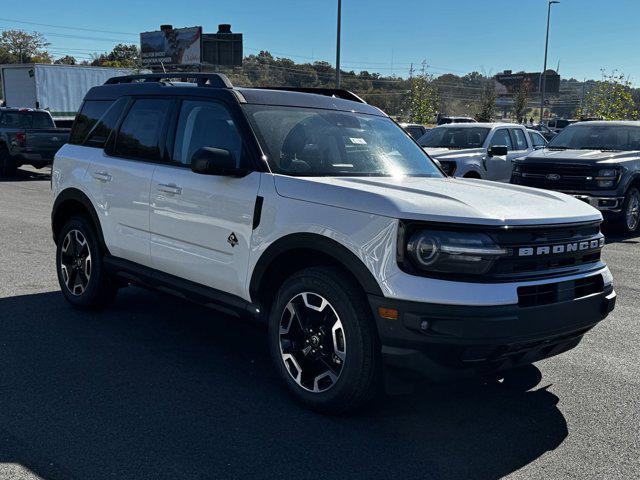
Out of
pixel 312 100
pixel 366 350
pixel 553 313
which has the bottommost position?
pixel 366 350

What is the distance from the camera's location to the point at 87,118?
6074 millimetres

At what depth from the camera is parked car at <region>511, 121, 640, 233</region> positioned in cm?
1083

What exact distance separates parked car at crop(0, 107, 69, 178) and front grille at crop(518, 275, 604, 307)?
1749 cm

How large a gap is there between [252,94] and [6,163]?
55.7 feet

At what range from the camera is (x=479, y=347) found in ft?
11.0

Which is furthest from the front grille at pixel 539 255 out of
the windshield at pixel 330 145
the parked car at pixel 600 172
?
the parked car at pixel 600 172

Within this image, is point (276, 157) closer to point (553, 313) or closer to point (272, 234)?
point (272, 234)

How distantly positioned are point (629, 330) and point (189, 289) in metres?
3.76

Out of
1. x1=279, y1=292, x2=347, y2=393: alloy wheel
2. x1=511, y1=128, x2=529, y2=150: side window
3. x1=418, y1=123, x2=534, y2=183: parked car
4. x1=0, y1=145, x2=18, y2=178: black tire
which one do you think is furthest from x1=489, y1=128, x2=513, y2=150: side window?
x1=0, y1=145, x2=18, y2=178: black tire

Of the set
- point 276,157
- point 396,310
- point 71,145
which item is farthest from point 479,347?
point 71,145

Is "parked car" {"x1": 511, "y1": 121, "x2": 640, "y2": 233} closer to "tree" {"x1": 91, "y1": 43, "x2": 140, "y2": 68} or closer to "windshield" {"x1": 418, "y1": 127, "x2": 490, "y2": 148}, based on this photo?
"windshield" {"x1": 418, "y1": 127, "x2": 490, "y2": 148}

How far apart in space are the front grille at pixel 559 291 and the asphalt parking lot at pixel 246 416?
Answer: 0.76m

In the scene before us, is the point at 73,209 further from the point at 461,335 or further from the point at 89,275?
the point at 461,335

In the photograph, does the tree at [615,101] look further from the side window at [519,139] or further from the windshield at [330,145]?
the windshield at [330,145]
